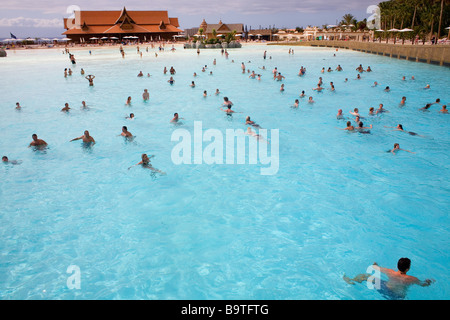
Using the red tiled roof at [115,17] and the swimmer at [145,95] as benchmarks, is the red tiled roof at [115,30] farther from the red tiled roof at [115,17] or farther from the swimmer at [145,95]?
the swimmer at [145,95]

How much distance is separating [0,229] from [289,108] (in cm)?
1464

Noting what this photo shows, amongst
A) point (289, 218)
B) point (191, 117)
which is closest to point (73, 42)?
point (191, 117)

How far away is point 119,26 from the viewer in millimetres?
66500

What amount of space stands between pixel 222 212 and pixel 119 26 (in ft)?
233

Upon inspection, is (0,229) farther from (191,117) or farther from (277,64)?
(277,64)

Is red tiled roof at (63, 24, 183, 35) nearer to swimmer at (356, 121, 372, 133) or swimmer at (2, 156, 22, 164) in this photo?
swimmer at (2, 156, 22, 164)

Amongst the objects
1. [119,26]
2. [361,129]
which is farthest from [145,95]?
[119,26]

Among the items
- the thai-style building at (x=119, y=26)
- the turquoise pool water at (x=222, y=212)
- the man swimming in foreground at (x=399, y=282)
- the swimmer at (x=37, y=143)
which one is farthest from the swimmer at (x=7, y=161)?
the thai-style building at (x=119, y=26)

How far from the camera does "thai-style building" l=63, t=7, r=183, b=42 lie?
64.2 metres

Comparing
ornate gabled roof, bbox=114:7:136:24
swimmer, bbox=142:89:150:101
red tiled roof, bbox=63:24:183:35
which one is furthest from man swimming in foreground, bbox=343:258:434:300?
ornate gabled roof, bbox=114:7:136:24

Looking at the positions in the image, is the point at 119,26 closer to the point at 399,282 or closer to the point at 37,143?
the point at 37,143

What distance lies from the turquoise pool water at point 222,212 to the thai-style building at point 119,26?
189 ft

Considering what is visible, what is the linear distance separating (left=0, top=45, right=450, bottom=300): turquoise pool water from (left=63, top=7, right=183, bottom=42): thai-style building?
57.7 metres

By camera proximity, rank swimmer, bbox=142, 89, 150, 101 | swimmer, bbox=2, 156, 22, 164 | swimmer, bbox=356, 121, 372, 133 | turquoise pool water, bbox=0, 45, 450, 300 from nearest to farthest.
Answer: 1. turquoise pool water, bbox=0, 45, 450, 300
2. swimmer, bbox=2, 156, 22, 164
3. swimmer, bbox=356, 121, 372, 133
4. swimmer, bbox=142, 89, 150, 101
